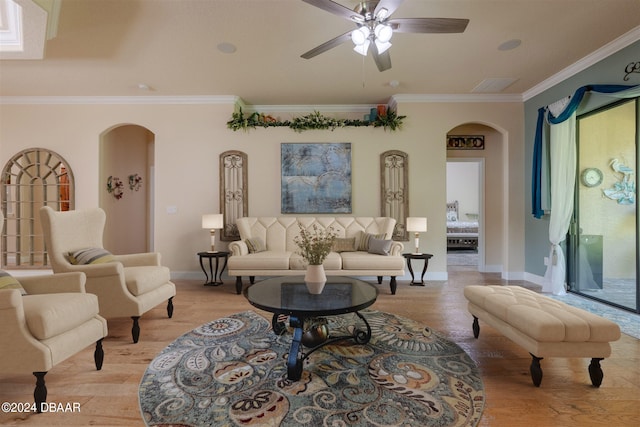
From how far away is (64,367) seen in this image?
7.21 ft

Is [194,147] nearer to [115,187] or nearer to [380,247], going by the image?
[115,187]

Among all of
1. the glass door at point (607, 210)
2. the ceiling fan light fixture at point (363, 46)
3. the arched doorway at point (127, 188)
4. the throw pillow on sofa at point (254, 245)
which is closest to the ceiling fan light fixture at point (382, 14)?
the ceiling fan light fixture at point (363, 46)

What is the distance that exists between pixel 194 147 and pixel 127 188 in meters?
2.31

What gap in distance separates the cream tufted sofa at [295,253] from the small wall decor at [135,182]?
10.8ft

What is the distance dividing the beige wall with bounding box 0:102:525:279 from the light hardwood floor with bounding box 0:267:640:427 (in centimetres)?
231

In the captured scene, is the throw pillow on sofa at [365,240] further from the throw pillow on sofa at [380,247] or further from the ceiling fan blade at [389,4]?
the ceiling fan blade at [389,4]

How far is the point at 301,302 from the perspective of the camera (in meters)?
2.26

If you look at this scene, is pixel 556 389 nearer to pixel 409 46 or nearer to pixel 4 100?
pixel 409 46

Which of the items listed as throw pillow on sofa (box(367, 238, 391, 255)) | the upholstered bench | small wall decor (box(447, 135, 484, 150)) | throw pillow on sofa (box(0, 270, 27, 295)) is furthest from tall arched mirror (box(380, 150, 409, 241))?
throw pillow on sofa (box(0, 270, 27, 295))

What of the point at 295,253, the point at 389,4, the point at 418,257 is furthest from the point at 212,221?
the point at 389,4

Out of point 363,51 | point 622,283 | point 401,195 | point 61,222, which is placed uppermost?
point 363,51

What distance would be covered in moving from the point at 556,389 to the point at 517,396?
0.99ft

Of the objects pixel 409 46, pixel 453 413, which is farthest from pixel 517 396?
pixel 409 46

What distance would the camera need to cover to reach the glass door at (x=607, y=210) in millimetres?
3445
